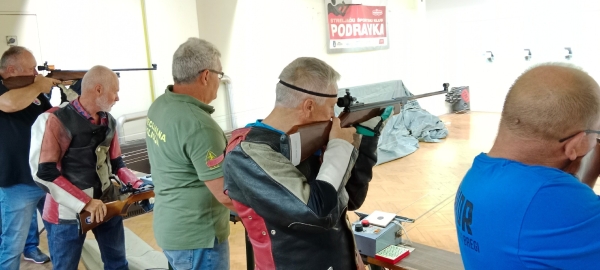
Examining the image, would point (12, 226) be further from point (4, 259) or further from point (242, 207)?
point (242, 207)

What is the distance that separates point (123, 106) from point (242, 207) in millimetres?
4242

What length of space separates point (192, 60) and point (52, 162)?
3.46 feet

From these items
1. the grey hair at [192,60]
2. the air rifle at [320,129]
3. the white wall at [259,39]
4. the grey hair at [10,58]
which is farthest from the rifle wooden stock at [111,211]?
the white wall at [259,39]

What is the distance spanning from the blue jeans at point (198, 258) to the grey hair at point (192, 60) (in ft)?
2.34

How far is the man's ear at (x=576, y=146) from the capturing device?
973 millimetres

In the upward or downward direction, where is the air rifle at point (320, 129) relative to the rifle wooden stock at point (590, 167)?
upward

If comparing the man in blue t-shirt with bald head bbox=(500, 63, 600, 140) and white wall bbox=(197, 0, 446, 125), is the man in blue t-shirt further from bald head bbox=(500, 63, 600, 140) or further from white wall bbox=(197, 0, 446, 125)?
white wall bbox=(197, 0, 446, 125)

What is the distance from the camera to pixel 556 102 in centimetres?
95

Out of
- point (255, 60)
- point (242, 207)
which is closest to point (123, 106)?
point (255, 60)

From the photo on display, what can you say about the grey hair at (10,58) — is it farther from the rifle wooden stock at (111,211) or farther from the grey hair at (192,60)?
the grey hair at (192,60)

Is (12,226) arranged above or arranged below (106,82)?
below

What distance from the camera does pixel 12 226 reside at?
9.47 feet

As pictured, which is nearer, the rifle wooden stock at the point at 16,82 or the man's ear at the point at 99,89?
the man's ear at the point at 99,89

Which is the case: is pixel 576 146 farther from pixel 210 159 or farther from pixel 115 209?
pixel 115 209
